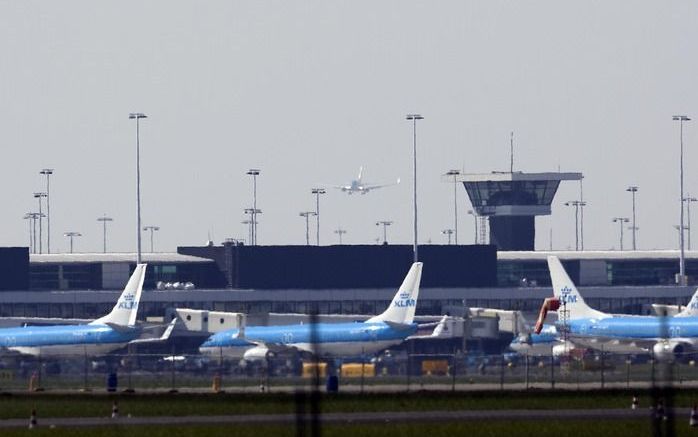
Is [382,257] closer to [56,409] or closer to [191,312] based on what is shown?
[191,312]

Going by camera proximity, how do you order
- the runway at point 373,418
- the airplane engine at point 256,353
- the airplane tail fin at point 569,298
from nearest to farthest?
the runway at point 373,418, the airplane engine at point 256,353, the airplane tail fin at point 569,298

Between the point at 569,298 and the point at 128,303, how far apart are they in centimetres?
3022

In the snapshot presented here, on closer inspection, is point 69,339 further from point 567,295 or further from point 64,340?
point 567,295

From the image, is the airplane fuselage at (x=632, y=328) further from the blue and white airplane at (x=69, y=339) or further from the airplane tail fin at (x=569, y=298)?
the blue and white airplane at (x=69, y=339)

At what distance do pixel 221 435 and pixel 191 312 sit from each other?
94.3 metres

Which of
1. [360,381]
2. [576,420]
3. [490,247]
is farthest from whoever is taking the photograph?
[490,247]

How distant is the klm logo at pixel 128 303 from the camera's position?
416 feet

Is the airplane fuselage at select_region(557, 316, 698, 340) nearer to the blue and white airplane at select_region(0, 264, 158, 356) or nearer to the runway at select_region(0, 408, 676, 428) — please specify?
the blue and white airplane at select_region(0, 264, 158, 356)

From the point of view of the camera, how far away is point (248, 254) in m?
170

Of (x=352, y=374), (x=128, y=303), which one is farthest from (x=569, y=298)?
(x=352, y=374)

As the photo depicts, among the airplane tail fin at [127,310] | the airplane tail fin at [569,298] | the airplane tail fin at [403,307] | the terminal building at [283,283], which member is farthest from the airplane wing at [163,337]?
the airplane tail fin at [569,298]

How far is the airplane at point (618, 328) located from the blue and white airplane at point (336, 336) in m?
9.67

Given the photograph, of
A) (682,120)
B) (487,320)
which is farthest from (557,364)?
(682,120)

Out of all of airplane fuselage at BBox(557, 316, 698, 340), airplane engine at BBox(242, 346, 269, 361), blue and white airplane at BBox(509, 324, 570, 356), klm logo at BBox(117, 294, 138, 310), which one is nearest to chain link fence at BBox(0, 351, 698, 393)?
airplane fuselage at BBox(557, 316, 698, 340)
